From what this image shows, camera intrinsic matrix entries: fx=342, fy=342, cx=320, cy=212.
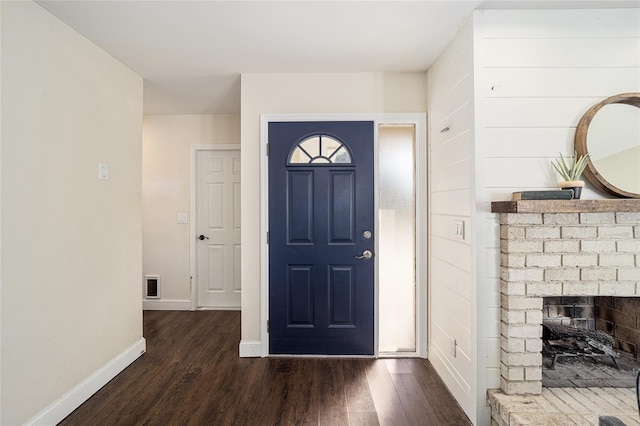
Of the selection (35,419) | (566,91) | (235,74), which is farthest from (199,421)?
(566,91)

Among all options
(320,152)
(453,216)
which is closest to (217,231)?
(320,152)

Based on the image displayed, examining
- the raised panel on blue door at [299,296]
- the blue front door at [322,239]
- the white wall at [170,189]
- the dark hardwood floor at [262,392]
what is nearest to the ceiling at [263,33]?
the blue front door at [322,239]

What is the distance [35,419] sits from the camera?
6.36 ft

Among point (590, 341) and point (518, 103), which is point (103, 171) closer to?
point (518, 103)

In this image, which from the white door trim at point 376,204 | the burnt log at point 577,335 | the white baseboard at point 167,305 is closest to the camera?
the burnt log at point 577,335

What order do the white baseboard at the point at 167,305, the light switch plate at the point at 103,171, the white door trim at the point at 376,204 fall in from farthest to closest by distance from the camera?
the white baseboard at the point at 167,305
the white door trim at the point at 376,204
the light switch plate at the point at 103,171

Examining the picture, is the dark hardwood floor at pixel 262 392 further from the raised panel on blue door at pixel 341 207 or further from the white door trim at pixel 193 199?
the white door trim at pixel 193 199

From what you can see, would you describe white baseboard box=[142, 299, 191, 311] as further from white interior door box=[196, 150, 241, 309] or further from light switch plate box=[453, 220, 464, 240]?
light switch plate box=[453, 220, 464, 240]

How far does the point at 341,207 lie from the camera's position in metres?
3.00

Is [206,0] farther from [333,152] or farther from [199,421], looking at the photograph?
[199,421]

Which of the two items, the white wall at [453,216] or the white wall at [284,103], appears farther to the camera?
the white wall at [284,103]

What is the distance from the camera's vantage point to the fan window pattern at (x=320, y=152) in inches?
118

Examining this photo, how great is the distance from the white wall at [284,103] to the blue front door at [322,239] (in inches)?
5.5

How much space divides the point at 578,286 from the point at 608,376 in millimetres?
631
